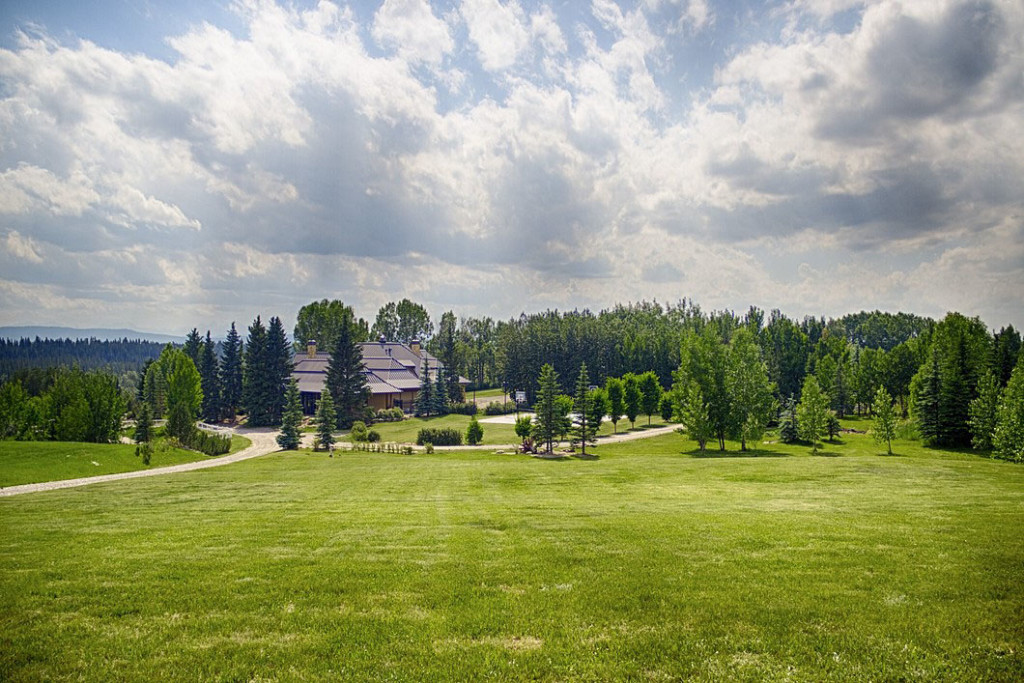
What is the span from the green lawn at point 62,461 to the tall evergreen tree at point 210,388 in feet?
121

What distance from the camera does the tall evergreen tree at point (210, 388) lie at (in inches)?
2778

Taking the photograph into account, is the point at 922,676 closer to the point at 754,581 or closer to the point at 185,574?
the point at 754,581

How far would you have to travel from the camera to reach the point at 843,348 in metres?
98.4

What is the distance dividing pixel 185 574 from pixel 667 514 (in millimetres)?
11416

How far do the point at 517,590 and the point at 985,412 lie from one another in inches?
1914

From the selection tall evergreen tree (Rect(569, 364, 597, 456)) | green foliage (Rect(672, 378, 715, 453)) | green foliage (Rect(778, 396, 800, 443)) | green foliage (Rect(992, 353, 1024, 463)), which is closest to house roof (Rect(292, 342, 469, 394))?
tall evergreen tree (Rect(569, 364, 597, 456))

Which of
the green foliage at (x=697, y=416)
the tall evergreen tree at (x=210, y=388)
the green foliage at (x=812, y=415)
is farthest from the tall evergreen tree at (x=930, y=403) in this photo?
the tall evergreen tree at (x=210, y=388)

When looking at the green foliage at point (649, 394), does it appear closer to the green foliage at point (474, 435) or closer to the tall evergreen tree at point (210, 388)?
the green foliage at point (474, 435)

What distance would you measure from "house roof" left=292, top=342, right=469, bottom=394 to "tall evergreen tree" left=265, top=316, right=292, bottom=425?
6.55m

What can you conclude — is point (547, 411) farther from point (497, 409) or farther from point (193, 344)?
point (193, 344)

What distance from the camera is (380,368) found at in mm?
87875

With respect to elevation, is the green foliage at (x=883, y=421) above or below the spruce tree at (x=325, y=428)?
above

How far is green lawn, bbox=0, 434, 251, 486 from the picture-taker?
85.8 feet

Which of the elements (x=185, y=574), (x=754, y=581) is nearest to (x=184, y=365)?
(x=185, y=574)
